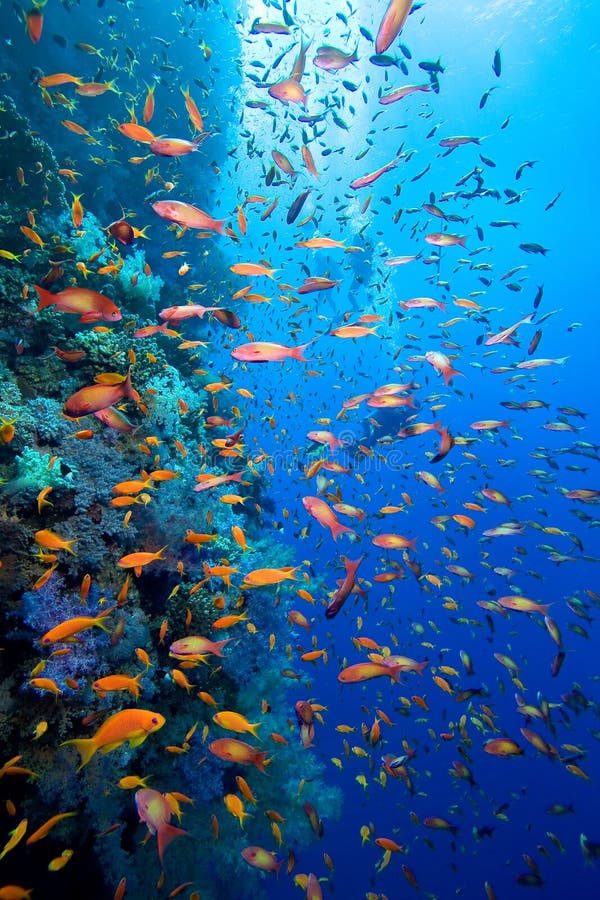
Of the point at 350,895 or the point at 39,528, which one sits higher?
the point at 39,528

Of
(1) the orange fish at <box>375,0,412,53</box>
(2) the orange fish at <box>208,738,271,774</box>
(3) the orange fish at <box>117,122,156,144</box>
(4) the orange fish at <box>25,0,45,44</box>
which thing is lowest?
(2) the orange fish at <box>208,738,271,774</box>

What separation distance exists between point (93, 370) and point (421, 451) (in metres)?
63.0

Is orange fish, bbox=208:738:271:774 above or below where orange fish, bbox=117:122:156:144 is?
below

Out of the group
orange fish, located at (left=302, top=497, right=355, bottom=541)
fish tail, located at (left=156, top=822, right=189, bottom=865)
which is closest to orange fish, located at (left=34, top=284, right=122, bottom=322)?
orange fish, located at (left=302, top=497, right=355, bottom=541)

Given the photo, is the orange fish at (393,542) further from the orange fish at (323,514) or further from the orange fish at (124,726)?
the orange fish at (124,726)

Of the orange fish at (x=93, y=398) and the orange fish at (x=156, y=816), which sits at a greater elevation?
the orange fish at (x=93, y=398)

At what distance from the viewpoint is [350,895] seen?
73.2ft

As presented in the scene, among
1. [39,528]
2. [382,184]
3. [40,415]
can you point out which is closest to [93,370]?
[40,415]

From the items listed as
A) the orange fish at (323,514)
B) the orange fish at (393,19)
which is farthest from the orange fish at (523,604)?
the orange fish at (393,19)

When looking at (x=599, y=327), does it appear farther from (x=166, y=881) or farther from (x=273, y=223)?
(x=166, y=881)

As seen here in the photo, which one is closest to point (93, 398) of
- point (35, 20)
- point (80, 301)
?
point (80, 301)

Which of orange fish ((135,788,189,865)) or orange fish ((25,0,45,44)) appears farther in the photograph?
orange fish ((25,0,45,44))

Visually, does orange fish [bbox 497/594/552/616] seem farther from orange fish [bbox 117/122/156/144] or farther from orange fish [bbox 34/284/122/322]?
orange fish [bbox 117/122/156/144]

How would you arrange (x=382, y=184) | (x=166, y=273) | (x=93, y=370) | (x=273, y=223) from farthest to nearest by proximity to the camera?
(x=273, y=223) < (x=382, y=184) < (x=166, y=273) < (x=93, y=370)
